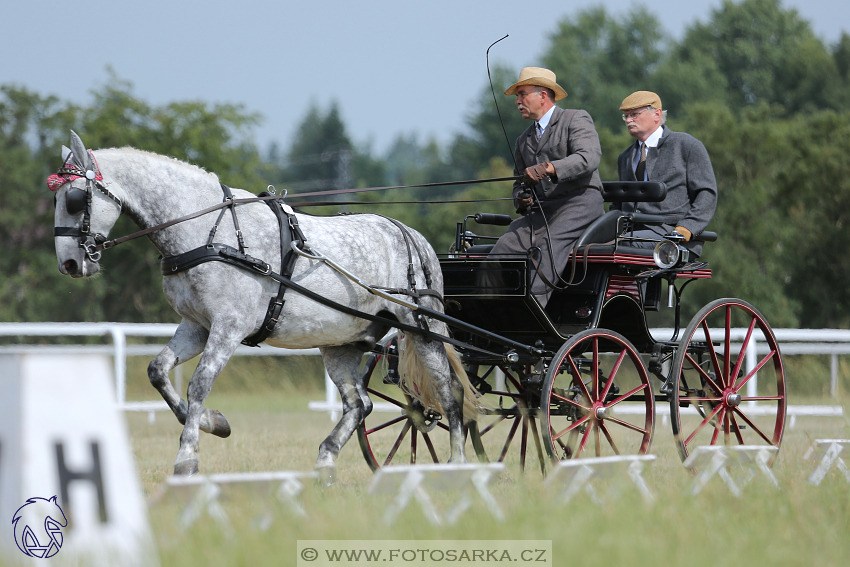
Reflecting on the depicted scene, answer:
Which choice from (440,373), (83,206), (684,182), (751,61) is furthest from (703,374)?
(751,61)

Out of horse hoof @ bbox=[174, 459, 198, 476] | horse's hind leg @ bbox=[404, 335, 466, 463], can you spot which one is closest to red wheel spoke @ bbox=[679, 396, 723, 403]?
horse's hind leg @ bbox=[404, 335, 466, 463]

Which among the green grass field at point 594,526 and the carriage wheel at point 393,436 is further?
the carriage wheel at point 393,436

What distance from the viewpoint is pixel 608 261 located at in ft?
18.7

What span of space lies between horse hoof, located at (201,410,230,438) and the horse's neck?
0.86 m

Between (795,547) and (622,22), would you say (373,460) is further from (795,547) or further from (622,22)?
(622,22)

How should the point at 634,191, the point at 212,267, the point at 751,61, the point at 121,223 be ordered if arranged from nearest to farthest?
the point at 212,267 → the point at 634,191 → the point at 121,223 → the point at 751,61

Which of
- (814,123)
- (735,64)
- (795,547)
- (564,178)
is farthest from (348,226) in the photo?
(735,64)

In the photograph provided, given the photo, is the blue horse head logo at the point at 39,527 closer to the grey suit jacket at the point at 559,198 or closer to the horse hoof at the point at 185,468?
the horse hoof at the point at 185,468

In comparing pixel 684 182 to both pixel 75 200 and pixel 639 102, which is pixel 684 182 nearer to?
→ pixel 639 102

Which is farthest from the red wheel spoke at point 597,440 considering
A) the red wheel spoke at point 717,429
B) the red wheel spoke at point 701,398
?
the red wheel spoke at point 717,429

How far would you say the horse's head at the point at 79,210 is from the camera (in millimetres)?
4762

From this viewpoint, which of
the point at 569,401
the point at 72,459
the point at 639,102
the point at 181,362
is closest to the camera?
the point at 72,459

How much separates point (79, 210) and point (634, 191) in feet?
10.7

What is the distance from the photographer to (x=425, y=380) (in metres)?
6.01
